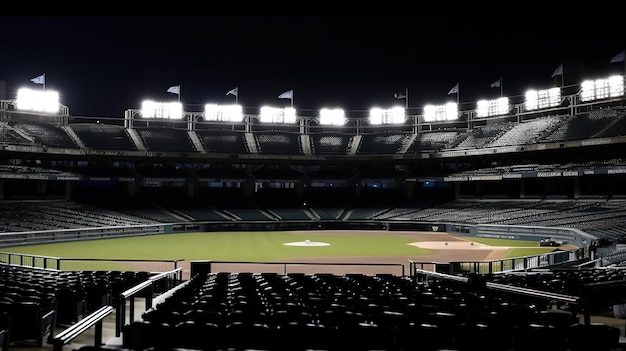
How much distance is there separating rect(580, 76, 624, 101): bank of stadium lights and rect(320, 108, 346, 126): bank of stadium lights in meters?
33.0

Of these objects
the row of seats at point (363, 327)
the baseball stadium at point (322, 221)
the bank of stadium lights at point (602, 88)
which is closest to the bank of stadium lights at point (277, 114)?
the baseball stadium at point (322, 221)

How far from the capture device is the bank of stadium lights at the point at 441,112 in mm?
71562

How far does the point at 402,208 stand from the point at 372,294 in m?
56.7

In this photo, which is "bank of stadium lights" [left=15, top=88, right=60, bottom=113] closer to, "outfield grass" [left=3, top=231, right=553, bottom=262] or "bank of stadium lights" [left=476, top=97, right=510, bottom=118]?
"outfield grass" [left=3, top=231, right=553, bottom=262]

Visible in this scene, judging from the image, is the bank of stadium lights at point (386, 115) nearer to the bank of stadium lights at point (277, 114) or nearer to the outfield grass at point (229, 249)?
the bank of stadium lights at point (277, 114)

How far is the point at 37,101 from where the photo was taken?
202ft

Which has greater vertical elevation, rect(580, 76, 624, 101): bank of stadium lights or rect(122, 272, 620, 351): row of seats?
rect(580, 76, 624, 101): bank of stadium lights

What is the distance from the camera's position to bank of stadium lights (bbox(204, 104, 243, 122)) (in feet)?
232

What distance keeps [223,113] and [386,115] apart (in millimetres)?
25242

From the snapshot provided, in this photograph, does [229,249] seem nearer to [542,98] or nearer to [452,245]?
[452,245]

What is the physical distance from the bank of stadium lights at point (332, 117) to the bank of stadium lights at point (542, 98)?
87.1ft

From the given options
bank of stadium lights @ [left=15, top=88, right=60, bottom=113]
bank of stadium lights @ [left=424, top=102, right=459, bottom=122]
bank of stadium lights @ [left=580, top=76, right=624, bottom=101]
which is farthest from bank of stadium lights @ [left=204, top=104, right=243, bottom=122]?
bank of stadium lights @ [left=580, top=76, right=624, bottom=101]

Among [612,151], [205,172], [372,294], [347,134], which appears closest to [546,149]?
[612,151]

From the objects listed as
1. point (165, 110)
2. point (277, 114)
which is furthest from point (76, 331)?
point (277, 114)
